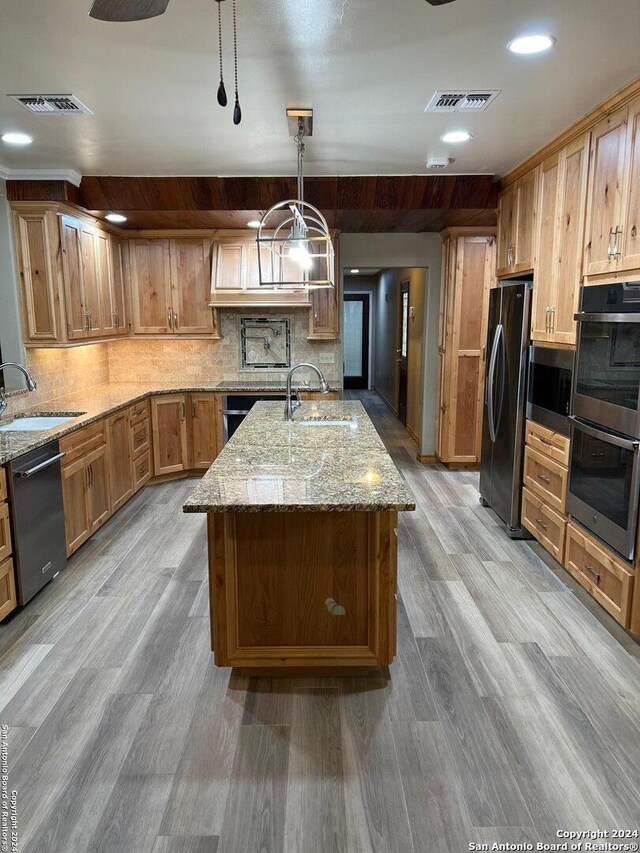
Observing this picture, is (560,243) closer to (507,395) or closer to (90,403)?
(507,395)

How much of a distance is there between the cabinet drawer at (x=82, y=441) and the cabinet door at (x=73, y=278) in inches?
30.2

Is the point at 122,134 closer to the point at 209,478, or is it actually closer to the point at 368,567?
the point at 209,478

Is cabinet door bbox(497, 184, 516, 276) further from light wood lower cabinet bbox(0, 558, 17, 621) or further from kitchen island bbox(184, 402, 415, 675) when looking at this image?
light wood lower cabinet bbox(0, 558, 17, 621)

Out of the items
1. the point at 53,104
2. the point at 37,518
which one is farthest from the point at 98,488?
the point at 53,104

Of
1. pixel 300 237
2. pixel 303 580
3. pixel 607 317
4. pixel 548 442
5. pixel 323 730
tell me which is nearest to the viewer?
pixel 323 730

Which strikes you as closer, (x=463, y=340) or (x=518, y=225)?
(x=518, y=225)

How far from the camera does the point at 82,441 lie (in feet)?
12.6

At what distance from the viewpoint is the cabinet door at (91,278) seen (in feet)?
Result: 14.9

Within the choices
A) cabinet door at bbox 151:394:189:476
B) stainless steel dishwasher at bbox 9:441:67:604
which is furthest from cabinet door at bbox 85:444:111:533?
cabinet door at bbox 151:394:189:476

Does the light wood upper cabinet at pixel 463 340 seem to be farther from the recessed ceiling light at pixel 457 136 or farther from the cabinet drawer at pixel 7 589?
the cabinet drawer at pixel 7 589

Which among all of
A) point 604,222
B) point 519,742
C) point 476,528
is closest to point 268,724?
point 519,742

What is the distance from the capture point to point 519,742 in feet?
7.00

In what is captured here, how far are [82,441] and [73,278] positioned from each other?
135cm

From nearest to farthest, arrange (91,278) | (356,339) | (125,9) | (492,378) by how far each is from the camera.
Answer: (125,9)
(492,378)
(91,278)
(356,339)
